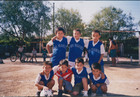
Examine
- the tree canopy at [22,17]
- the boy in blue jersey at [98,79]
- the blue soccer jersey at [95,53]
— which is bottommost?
the boy in blue jersey at [98,79]

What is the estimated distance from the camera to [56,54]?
387 cm

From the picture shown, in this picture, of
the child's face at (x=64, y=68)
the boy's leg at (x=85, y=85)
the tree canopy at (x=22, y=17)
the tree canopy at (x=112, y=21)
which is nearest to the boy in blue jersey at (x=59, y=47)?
the child's face at (x=64, y=68)

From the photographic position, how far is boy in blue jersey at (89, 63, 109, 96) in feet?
10.9

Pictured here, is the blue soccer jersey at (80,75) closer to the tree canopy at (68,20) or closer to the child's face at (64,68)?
the child's face at (64,68)

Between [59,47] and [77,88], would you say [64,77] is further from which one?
[59,47]

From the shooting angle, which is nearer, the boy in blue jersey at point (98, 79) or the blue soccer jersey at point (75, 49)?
the boy in blue jersey at point (98, 79)

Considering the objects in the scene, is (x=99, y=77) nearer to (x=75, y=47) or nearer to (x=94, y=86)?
(x=94, y=86)

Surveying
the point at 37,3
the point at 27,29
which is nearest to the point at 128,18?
the point at 37,3

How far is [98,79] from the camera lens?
3412 mm

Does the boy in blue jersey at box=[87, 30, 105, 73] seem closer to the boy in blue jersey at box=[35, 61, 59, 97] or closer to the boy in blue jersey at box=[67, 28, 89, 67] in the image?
the boy in blue jersey at box=[67, 28, 89, 67]

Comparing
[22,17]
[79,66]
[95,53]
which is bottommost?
[79,66]

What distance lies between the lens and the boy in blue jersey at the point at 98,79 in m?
3.31

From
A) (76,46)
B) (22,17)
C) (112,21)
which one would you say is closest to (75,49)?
(76,46)

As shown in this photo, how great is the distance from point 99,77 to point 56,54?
145 centimetres
